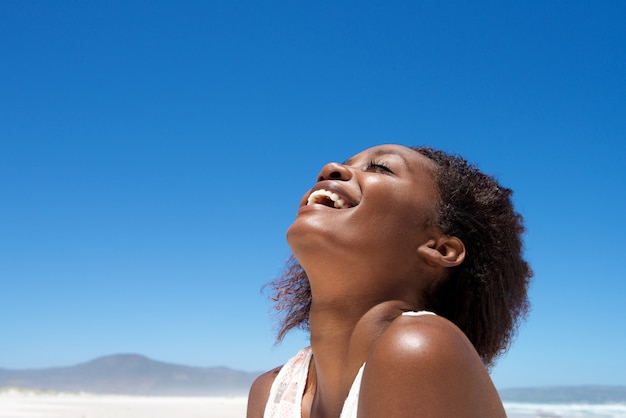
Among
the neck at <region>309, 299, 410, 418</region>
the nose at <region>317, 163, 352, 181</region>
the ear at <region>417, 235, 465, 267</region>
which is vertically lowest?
the neck at <region>309, 299, 410, 418</region>

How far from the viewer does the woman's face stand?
2.36 m

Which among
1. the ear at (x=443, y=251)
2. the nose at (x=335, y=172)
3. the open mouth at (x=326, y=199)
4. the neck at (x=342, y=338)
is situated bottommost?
the neck at (x=342, y=338)

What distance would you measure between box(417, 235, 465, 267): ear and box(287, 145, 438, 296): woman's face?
0.11ft

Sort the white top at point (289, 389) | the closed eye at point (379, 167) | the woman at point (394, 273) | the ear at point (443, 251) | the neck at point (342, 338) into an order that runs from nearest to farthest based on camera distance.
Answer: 1. the woman at point (394, 273)
2. the neck at point (342, 338)
3. the ear at point (443, 251)
4. the closed eye at point (379, 167)
5. the white top at point (289, 389)

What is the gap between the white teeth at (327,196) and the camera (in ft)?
8.31

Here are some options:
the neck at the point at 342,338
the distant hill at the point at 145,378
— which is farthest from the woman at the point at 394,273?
the distant hill at the point at 145,378

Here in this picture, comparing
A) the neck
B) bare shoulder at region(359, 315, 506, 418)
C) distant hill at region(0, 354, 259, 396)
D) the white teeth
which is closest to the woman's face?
the white teeth

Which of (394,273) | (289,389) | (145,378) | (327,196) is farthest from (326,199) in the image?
(145,378)

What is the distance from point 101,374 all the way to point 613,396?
25755 millimetres

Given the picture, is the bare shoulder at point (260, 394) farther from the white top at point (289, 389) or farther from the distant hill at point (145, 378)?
the distant hill at point (145, 378)

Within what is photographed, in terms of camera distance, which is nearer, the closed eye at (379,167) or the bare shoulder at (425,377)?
the bare shoulder at (425,377)

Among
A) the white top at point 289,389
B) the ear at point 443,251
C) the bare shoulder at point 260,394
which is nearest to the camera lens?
the ear at point 443,251

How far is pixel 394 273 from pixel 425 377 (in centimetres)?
72

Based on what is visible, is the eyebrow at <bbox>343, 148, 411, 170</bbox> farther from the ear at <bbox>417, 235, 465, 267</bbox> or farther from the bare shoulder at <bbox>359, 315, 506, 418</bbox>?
the bare shoulder at <bbox>359, 315, 506, 418</bbox>
